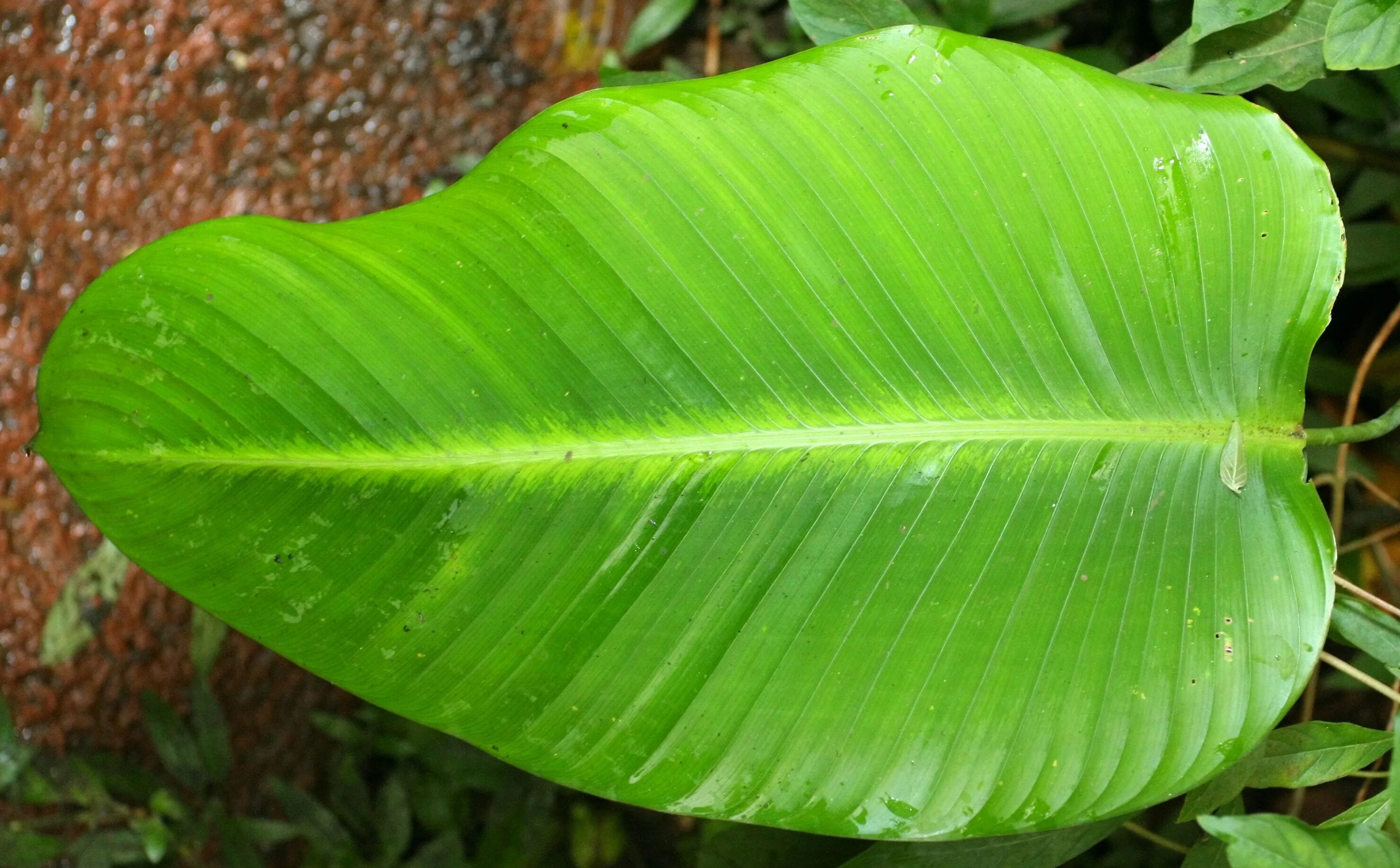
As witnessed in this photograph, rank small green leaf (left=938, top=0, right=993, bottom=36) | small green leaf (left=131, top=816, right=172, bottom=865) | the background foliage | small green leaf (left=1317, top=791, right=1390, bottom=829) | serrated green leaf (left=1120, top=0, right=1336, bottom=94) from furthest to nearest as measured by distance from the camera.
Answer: small green leaf (left=131, top=816, right=172, bottom=865) < small green leaf (left=938, top=0, right=993, bottom=36) < the background foliage < serrated green leaf (left=1120, top=0, right=1336, bottom=94) < small green leaf (left=1317, top=791, right=1390, bottom=829)

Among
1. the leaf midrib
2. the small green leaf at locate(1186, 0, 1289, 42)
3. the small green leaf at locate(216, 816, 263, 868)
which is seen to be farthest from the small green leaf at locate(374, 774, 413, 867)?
the small green leaf at locate(1186, 0, 1289, 42)

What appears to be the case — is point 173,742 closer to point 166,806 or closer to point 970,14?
point 166,806

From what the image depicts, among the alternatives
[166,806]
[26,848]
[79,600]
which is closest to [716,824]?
[166,806]

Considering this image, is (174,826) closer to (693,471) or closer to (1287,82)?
(693,471)

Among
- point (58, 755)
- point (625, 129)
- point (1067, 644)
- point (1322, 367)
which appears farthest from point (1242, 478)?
point (58, 755)

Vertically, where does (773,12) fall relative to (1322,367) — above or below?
above

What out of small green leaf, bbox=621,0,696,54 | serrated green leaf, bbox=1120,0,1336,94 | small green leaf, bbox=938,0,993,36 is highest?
small green leaf, bbox=621,0,696,54

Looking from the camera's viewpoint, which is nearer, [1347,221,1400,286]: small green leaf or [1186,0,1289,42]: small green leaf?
[1186,0,1289,42]: small green leaf

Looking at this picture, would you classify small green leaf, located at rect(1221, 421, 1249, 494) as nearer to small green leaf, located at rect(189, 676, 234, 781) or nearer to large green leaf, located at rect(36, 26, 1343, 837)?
large green leaf, located at rect(36, 26, 1343, 837)
